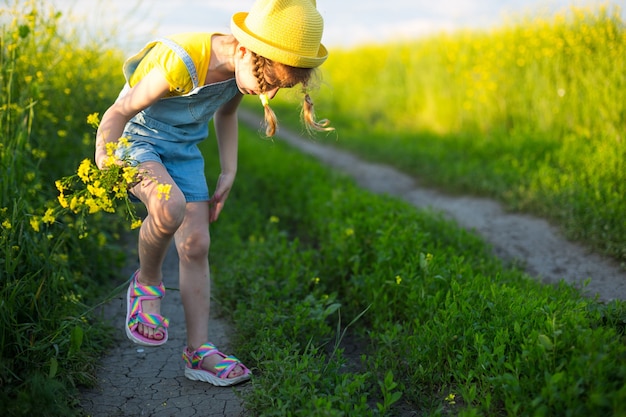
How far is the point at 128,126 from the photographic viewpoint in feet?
9.42

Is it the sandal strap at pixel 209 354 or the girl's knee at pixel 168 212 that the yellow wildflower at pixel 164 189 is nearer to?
the girl's knee at pixel 168 212

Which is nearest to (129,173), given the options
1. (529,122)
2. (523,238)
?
(523,238)

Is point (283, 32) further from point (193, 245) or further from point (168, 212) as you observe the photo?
point (193, 245)

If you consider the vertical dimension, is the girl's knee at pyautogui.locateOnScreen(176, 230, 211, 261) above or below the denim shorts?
below

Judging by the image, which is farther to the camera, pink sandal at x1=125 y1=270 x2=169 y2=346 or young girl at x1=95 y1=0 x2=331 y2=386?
pink sandal at x1=125 y1=270 x2=169 y2=346

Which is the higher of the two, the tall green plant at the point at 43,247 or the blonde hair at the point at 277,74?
the blonde hair at the point at 277,74

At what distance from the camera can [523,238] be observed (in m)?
A: 4.58

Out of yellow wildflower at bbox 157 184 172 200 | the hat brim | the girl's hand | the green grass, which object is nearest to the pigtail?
the hat brim

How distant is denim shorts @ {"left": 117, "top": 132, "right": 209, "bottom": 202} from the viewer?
2.72m

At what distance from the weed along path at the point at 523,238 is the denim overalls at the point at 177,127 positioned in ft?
6.74

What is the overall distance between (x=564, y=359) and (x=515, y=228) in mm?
2705

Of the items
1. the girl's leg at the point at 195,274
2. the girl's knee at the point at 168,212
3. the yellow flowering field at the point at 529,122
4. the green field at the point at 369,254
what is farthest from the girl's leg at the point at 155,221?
the yellow flowering field at the point at 529,122

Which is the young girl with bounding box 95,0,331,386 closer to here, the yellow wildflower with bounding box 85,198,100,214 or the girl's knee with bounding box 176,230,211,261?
the girl's knee with bounding box 176,230,211,261

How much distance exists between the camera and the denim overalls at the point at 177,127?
2773mm
